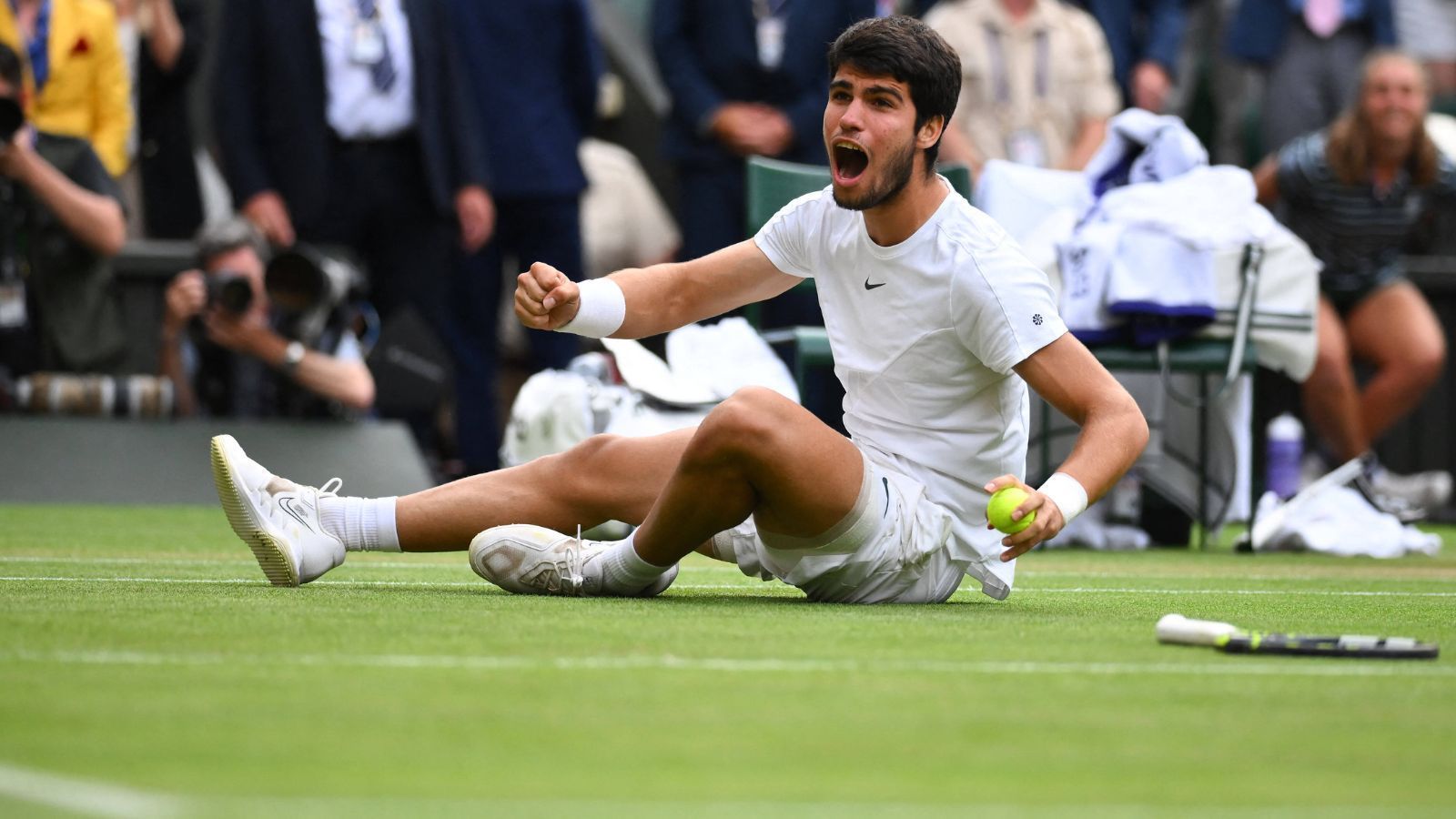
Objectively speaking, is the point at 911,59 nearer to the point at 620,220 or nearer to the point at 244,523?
the point at 244,523

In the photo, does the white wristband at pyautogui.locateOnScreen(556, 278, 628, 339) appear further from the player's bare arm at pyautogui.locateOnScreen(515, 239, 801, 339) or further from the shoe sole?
the shoe sole

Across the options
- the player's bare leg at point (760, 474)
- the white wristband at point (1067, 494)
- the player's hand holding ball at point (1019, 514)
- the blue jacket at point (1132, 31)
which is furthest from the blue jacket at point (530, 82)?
the player's hand holding ball at point (1019, 514)

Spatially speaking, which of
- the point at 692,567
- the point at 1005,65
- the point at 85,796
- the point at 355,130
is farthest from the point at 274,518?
the point at 1005,65

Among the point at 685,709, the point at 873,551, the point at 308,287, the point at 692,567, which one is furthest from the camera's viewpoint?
the point at 308,287

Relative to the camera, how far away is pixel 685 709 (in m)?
2.67

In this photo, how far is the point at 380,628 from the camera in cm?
350

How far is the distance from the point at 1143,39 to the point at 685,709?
23.5 feet

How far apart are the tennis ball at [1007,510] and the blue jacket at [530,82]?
5.30 m

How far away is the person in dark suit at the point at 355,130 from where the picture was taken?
26.7ft

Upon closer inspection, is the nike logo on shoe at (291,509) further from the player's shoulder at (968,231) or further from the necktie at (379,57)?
the necktie at (379,57)

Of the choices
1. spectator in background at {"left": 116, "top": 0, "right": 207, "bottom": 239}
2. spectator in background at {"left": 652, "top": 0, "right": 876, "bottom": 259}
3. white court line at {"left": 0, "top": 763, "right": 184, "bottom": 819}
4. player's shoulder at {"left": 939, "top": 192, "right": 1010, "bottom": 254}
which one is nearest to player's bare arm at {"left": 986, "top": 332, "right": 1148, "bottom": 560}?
player's shoulder at {"left": 939, "top": 192, "right": 1010, "bottom": 254}

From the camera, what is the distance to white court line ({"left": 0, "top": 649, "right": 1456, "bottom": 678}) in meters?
3.01

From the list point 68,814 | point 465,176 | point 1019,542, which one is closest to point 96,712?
point 68,814

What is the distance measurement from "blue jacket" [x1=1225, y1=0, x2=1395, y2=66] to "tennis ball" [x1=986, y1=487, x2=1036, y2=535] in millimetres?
6221
